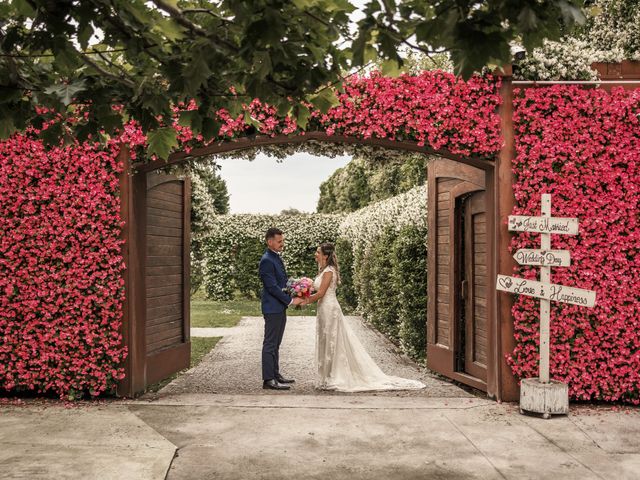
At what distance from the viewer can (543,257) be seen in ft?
21.3

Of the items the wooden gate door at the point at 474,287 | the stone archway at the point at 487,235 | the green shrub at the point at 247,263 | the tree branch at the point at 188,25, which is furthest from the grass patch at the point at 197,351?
the green shrub at the point at 247,263

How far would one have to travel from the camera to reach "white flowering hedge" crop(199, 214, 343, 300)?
2141cm

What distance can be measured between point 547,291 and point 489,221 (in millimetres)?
1050

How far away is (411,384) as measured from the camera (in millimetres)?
8008

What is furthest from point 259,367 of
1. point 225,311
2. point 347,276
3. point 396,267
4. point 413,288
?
point 347,276

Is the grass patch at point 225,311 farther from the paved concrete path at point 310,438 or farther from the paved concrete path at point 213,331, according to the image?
the paved concrete path at point 310,438

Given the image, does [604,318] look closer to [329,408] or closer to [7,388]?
[329,408]

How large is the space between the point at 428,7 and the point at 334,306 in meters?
5.38

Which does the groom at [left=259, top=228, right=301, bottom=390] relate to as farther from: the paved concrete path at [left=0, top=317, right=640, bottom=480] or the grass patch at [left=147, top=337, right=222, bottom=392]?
the grass patch at [left=147, top=337, right=222, bottom=392]

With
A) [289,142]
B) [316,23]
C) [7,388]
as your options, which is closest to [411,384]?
[289,142]

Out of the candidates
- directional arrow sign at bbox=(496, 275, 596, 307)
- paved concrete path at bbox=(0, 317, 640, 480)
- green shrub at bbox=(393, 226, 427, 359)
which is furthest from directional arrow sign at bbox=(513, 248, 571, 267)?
green shrub at bbox=(393, 226, 427, 359)

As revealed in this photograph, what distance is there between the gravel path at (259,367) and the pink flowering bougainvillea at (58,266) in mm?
1029

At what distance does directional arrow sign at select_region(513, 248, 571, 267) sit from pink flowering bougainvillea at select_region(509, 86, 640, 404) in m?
0.23

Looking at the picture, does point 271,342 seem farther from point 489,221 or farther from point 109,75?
point 109,75
